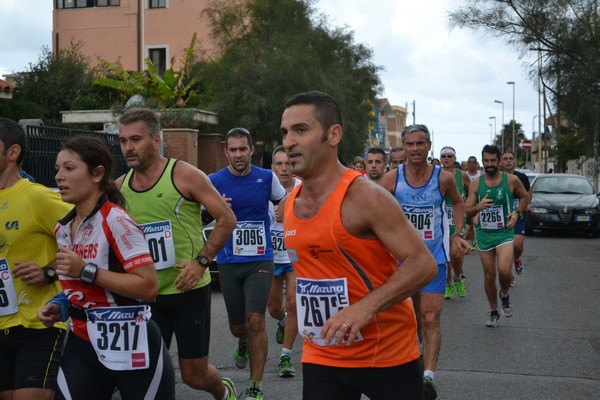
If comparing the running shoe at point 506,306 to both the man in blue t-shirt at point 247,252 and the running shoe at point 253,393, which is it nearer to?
the man in blue t-shirt at point 247,252

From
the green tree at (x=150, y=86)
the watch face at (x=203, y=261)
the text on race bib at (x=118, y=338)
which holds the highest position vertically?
the green tree at (x=150, y=86)

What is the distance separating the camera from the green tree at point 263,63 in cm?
3609

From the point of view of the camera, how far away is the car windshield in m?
26.2

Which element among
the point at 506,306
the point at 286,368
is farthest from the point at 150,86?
the point at 286,368

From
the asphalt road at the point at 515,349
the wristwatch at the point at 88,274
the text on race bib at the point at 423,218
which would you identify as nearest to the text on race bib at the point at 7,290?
the wristwatch at the point at 88,274

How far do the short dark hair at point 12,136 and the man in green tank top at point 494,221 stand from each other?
652 centimetres

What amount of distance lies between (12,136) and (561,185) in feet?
76.1

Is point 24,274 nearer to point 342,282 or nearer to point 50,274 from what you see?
point 50,274

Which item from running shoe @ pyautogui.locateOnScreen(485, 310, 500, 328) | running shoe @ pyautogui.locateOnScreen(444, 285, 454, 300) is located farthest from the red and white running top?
running shoe @ pyautogui.locateOnScreen(444, 285, 454, 300)

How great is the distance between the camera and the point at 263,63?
1469 inches

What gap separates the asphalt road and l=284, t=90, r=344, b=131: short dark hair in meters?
1.19

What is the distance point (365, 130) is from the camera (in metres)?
49.2

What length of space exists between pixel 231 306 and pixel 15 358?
3.07 meters

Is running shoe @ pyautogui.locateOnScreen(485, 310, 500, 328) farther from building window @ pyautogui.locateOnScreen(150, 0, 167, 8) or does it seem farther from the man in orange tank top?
building window @ pyautogui.locateOnScreen(150, 0, 167, 8)
